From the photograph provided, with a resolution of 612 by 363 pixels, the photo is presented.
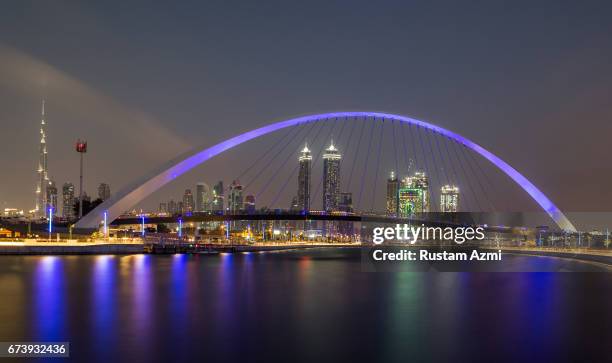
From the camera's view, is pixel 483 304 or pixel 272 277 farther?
pixel 272 277

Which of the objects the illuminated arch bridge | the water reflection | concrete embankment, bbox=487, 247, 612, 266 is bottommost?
concrete embankment, bbox=487, 247, 612, 266

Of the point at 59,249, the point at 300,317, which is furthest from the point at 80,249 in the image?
the point at 300,317

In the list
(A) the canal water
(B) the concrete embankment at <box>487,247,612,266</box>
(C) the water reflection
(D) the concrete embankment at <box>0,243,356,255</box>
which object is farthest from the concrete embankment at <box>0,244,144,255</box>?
(B) the concrete embankment at <box>487,247,612,266</box>

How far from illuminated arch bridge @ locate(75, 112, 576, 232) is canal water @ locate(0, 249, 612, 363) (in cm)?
1544

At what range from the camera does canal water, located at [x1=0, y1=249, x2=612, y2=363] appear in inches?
627

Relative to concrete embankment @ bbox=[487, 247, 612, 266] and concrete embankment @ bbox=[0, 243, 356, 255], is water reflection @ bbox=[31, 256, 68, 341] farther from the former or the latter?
concrete embankment @ bbox=[487, 247, 612, 266]

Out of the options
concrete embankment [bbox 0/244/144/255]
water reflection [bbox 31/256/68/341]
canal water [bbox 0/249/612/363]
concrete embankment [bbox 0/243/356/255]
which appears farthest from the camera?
concrete embankment [bbox 0/243/356/255]

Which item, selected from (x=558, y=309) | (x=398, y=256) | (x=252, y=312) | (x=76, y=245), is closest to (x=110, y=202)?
(x=76, y=245)

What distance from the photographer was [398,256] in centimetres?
7025

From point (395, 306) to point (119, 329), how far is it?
35.3ft

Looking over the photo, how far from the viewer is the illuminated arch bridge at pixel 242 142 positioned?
5109cm

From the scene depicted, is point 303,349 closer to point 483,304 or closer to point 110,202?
point 483,304

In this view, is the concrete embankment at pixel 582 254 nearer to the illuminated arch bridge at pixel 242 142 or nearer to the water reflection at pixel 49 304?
the illuminated arch bridge at pixel 242 142

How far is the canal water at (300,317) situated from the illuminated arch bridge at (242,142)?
15445 millimetres
